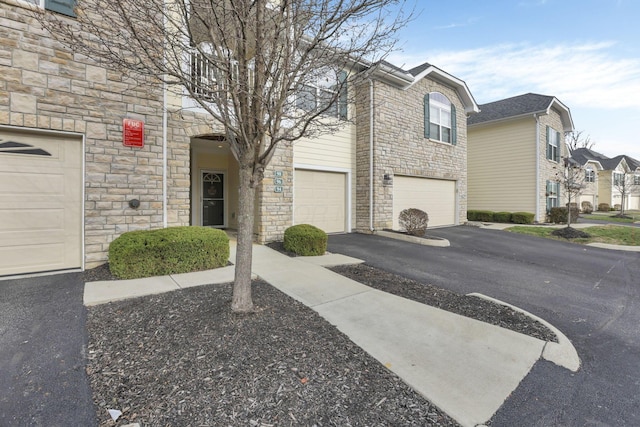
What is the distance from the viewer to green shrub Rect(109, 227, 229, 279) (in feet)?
16.0

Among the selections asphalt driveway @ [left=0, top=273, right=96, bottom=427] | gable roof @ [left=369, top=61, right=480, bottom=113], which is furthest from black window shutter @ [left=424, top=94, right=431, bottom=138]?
asphalt driveway @ [left=0, top=273, right=96, bottom=427]

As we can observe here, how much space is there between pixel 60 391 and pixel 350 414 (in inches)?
88.3

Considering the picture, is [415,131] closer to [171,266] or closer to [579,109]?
[171,266]

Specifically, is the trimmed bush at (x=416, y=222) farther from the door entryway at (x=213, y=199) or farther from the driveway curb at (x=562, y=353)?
the door entryway at (x=213, y=199)

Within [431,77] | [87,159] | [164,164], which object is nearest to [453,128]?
[431,77]

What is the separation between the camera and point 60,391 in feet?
7.28

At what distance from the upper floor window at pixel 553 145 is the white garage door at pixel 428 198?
7.57 metres

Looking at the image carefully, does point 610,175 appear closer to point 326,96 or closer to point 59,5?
point 326,96

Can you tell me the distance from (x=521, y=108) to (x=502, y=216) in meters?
6.29

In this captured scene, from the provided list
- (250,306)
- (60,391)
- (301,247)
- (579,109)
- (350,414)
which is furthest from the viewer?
(579,109)

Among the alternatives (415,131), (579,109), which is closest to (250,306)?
(415,131)

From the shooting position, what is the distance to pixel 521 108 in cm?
1623

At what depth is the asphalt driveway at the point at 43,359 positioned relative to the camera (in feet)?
6.62

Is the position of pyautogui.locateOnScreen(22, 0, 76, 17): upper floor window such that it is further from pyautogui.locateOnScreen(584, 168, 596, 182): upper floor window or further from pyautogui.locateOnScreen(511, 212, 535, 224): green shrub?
pyautogui.locateOnScreen(584, 168, 596, 182): upper floor window
